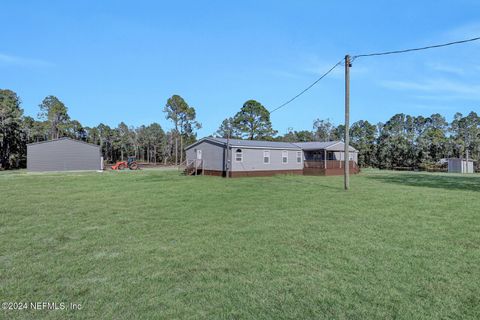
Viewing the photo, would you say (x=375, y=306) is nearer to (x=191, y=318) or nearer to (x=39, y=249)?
(x=191, y=318)

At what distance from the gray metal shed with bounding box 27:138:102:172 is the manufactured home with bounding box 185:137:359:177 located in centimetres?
1463

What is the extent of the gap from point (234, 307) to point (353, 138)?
56999 millimetres

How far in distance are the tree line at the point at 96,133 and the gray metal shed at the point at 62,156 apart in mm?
10916

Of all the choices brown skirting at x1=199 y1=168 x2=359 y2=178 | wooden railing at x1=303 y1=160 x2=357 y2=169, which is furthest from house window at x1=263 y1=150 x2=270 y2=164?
wooden railing at x1=303 y1=160 x2=357 y2=169

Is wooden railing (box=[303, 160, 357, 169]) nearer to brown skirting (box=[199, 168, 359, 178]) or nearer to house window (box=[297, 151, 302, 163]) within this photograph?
brown skirting (box=[199, 168, 359, 178])

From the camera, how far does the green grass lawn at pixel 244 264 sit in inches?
119

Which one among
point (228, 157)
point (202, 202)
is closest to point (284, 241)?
point (202, 202)

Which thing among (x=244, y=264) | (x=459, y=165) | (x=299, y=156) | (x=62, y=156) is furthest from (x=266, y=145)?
(x=459, y=165)

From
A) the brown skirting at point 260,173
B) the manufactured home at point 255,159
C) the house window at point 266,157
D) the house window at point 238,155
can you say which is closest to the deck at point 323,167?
the manufactured home at point 255,159

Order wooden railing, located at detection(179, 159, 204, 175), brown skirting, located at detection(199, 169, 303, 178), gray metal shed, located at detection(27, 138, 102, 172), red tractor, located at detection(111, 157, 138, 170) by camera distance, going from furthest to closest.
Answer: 1. red tractor, located at detection(111, 157, 138, 170)
2. gray metal shed, located at detection(27, 138, 102, 172)
3. wooden railing, located at detection(179, 159, 204, 175)
4. brown skirting, located at detection(199, 169, 303, 178)

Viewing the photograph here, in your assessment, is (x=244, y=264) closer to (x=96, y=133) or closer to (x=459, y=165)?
(x=459, y=165)

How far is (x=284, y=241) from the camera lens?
5293mm

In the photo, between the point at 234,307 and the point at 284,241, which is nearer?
the point at 234,307

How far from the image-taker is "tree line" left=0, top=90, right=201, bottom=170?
1584 inches
